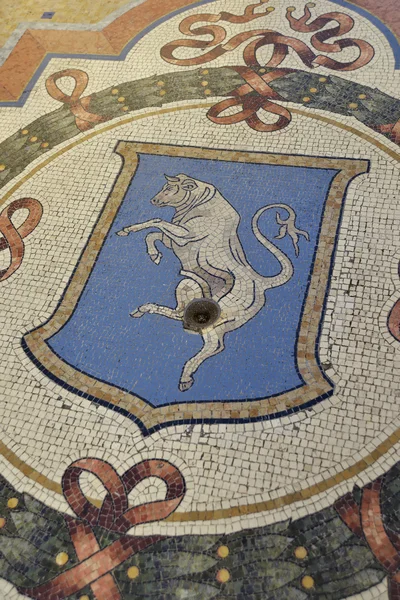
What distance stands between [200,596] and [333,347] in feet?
9.05

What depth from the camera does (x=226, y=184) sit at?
339 inches

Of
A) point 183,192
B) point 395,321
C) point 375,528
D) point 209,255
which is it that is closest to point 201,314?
point 209,255

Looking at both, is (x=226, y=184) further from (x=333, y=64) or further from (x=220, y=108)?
(x=333, y=64)

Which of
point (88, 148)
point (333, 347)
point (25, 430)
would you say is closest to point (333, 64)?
point (88, 148)

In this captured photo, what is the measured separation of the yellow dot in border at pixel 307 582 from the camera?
5.69 m

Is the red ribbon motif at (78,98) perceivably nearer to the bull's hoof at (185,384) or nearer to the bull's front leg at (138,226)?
the bull's front leg at (138,226)

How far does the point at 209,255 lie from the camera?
7891mm

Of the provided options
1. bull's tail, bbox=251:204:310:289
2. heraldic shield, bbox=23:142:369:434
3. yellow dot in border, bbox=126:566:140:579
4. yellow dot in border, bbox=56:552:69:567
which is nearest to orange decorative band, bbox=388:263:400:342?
heraldic shield, bbox=23:142:369:434

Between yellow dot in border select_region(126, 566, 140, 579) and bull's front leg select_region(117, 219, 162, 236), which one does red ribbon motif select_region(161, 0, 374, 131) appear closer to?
bull's front leg select_region(117, 219, 162, 236)

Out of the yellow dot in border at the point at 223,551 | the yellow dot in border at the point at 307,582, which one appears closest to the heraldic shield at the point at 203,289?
the yellow dot in border at the point at 223,551

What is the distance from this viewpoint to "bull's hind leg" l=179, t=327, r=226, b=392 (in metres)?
6.98

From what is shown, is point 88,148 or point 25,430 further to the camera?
point 88,148

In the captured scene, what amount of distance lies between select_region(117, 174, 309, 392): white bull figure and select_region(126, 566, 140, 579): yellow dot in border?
1.82m

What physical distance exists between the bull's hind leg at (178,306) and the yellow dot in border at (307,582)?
2.96 metres
